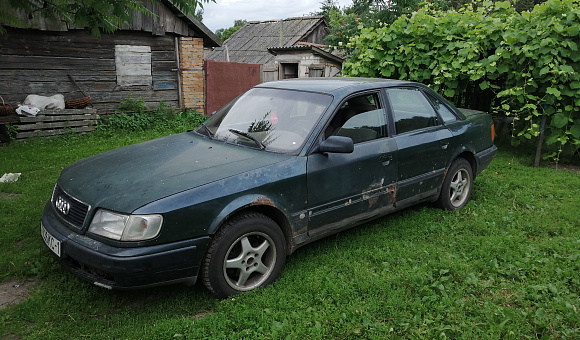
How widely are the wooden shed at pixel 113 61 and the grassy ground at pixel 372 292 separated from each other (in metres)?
6.14

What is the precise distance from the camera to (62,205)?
3.29 m

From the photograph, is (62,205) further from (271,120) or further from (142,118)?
(142,118)

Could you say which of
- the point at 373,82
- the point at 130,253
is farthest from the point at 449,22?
the point at 130,253

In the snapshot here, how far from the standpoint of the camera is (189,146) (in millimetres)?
3953

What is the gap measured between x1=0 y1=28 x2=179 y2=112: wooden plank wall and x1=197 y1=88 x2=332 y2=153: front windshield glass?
25.2 feet

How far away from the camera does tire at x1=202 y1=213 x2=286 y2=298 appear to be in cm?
310

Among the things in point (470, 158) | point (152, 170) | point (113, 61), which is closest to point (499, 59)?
point (470, 158)

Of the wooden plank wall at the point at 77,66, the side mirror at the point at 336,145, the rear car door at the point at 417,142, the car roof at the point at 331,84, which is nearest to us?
the side mirror at the point at 336,145

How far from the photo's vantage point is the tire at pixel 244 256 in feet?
10.2

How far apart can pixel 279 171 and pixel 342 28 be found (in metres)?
16.9

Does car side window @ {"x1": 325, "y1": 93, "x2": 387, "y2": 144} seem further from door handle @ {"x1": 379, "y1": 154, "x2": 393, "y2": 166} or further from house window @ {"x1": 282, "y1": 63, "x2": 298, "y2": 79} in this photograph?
house window @ {"x1": 282, "y1": 63, "x2": 298, "y2": 79}

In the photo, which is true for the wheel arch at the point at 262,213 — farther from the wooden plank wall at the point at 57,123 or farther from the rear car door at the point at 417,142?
the wooden plank wall at the point at 57,123

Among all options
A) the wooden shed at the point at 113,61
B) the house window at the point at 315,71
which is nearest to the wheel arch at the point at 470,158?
the wooden shed at the point at 113,61

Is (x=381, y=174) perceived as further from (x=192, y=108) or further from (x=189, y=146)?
(x=192, y=108)
